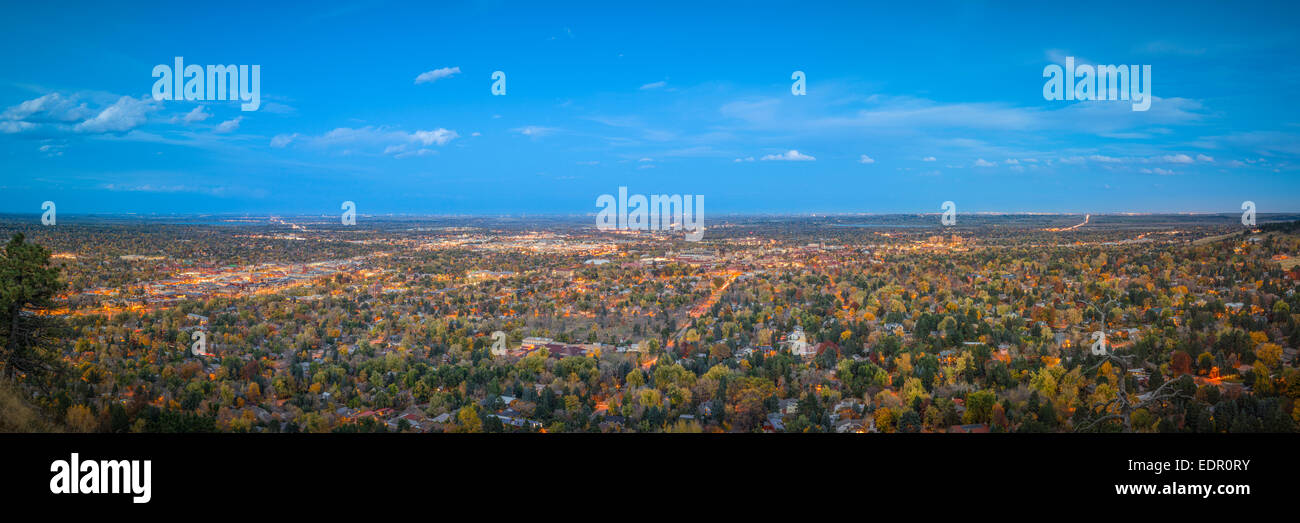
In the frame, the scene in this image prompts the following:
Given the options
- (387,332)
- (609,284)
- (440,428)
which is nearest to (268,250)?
(609,284)

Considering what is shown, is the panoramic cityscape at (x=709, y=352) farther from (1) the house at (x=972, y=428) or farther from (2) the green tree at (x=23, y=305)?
(2) the green tree at (x=23, y=305)

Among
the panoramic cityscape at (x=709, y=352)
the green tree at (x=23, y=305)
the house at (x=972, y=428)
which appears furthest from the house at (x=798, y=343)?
the green tree at (x=23, y=305)

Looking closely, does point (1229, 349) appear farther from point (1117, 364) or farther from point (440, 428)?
point (440, 428)

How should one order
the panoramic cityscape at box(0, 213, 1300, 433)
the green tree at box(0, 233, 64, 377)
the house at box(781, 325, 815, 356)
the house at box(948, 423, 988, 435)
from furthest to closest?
the house at box(781, 325, 815, 356) → the panoramic cityscape at box(0, 213, 1300, 433) → the house at box(948, 423, 988, 435) → the green tree at box(0, 233, 64, 377)

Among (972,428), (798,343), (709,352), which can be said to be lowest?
(972,428)

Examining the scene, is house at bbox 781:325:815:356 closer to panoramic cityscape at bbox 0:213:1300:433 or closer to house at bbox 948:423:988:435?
panoramic cityscape at bbox 0:213:1300:433

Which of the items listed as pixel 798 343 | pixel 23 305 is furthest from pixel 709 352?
pixel 23 305

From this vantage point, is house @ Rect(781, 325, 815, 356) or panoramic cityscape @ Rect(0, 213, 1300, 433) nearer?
panoramic cityscape @ Rect(0, 213, 1300, 433)

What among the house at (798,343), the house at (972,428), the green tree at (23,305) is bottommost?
the house at (972,428)

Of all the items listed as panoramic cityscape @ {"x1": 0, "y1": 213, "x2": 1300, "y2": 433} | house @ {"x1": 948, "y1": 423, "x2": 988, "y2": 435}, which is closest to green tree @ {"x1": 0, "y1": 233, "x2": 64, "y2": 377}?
panoramic cityscape @ {"x1": 0, "y1": 213, "x2": 1300, "y2": 433}

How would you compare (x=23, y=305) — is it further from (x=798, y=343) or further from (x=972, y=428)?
(x=798, y=343)

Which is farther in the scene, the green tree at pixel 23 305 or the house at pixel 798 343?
the house at pixel 798 343
